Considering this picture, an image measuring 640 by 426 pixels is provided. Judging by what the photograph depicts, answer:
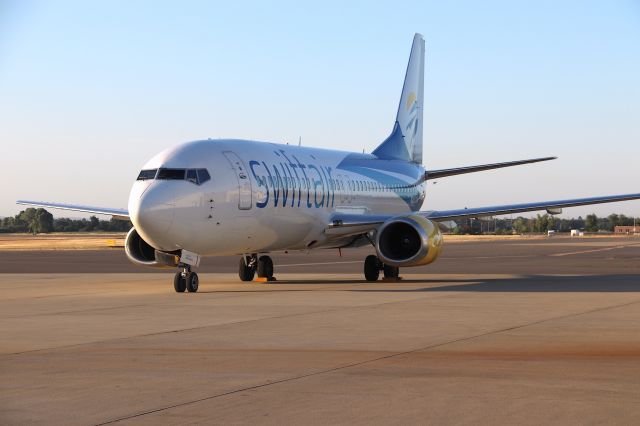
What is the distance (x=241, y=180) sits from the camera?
22609 millimetres

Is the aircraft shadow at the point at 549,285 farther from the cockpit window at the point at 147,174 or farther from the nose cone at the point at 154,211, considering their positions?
the cockpit window at the point at 147,174

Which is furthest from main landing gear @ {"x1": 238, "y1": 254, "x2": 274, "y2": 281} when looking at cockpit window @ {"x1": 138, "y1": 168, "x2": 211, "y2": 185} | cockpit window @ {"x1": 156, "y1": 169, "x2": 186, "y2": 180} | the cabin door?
cockpit window @ {"x1": 156, "y1": 169, "x2": 186, "y2": 180}

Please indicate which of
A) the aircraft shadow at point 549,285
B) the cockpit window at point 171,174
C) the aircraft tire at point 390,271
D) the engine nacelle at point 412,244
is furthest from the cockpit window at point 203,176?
the aircraft tire at point 390,271

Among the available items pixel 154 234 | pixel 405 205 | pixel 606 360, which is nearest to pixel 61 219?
pixel 405 205

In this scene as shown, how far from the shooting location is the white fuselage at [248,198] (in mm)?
20750

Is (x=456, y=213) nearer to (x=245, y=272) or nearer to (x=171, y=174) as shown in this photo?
(x=245, y=272)

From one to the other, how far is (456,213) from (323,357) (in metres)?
18.3

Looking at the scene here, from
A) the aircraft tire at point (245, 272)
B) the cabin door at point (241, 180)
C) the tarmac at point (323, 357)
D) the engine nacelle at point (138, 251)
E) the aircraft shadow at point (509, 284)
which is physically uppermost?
the cabin door at point (241, 180)

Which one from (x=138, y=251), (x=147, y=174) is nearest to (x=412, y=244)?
(x=138, y=251)

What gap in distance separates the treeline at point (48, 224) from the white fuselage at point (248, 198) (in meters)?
110

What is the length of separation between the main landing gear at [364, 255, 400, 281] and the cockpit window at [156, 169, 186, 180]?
22.0 ft

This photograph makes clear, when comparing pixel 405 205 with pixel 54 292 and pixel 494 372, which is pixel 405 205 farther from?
pixel 494 372

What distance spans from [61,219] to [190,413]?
164m

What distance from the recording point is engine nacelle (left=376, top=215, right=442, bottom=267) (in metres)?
23.9
